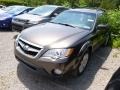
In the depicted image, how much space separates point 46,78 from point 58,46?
93cm

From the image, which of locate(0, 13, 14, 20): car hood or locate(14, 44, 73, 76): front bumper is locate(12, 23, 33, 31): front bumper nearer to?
locate(0, 13, 14, 20): car hood

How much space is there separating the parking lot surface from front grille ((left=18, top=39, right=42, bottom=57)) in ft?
1.53

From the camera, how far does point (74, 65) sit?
5.12 metres

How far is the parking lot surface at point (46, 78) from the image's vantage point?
5.03m

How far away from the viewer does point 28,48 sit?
5.05 metres

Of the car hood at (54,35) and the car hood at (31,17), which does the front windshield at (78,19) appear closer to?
the car hood at (54,35)

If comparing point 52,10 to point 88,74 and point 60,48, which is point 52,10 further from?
point 60,48

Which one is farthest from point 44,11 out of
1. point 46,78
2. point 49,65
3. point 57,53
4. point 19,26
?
point 49,65

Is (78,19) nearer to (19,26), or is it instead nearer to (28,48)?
(28,48)

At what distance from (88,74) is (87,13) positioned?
2045 mm

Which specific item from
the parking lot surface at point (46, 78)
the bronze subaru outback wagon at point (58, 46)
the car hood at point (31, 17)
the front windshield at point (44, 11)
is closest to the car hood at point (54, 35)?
the bronze subaru outback wagon at point (58, 46)

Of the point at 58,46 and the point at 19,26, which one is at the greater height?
the point at 58,46

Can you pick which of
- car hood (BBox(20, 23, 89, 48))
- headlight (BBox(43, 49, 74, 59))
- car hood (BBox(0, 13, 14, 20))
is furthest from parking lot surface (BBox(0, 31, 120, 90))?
car hood (BBox(0, 13, 14, 20))

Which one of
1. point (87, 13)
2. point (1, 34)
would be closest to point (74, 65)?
point (87, 13)
